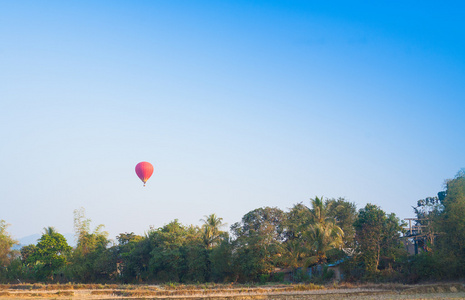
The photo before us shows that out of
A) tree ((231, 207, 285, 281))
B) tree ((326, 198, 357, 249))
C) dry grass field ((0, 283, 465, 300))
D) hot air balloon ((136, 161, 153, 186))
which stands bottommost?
dry grass field ((0, 283, 465, 300))

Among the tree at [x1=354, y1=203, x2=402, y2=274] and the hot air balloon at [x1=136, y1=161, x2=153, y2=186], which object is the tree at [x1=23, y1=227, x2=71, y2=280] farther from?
the tree at [x1=354, y1=203, x2=402, y2=274]

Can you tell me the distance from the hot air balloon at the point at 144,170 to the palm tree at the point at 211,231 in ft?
37.9

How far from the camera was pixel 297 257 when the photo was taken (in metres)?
35.3

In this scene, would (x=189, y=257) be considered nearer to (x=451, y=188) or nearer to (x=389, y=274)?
(x=389, y=274)

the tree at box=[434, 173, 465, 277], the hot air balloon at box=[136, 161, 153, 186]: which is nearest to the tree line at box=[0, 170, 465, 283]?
the tree at box=[434, 173, 465, 277]

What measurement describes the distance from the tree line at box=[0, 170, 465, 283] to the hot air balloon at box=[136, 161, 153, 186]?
9.87 m

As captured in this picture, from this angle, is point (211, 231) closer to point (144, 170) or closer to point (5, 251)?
point (144, 170)

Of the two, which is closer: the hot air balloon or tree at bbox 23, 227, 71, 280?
the hot air balloon

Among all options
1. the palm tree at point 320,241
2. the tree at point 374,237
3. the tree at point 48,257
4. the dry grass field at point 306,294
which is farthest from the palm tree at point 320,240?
the tree at point 48,257

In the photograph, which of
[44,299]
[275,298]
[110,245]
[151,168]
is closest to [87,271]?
[110,245]

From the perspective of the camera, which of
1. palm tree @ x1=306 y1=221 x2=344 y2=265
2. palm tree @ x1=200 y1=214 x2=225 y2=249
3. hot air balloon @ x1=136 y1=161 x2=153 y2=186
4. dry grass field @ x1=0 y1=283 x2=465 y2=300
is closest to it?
dry grass field @ x1=0 y1=283 x2=465 y2=300

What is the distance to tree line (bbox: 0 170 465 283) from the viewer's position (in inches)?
1111

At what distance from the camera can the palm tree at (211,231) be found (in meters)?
42.2

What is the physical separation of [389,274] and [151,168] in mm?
21159
